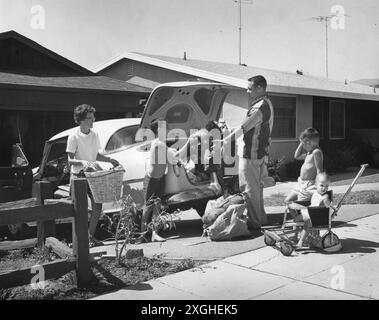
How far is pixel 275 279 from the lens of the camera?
14.8 feet

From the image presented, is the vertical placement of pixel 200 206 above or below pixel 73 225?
below

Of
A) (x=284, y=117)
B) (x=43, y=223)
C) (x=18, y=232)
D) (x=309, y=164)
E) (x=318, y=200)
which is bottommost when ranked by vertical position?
(x=18, y=232)

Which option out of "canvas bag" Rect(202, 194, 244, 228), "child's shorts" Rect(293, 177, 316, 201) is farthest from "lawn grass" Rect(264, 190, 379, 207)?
"child's shorts" Rect(293, 177, 316, 201)

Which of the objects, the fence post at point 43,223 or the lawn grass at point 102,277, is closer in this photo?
the lawn grass at point 102,277

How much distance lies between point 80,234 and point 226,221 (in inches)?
92.6

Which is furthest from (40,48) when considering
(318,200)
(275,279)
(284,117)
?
(275,279)

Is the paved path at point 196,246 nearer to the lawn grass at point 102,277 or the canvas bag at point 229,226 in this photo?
the canvas bag at point 229,226

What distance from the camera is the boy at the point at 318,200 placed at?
534 centimetres

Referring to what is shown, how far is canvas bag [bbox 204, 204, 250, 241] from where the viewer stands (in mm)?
6117

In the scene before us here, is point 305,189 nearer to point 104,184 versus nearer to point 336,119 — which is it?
point 104,184

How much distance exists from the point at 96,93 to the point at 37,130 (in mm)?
2052

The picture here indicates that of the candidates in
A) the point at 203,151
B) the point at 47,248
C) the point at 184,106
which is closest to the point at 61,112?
the point at 184,106

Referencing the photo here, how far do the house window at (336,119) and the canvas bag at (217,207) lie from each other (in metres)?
13.4

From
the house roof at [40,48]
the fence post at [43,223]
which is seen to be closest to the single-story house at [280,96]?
the house roof at [40,48]
